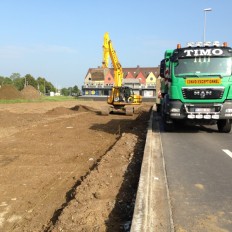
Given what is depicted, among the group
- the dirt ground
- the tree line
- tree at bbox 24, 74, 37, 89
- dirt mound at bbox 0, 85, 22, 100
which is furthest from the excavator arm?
tree at bbox 24, 74, 37, 89

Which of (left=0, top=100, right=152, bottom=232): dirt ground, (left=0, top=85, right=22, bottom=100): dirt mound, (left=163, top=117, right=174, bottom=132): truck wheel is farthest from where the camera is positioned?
(left=0, top=85, right=22, bottom=100): dirt mound

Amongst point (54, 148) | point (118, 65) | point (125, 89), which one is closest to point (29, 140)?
point (54, 148)

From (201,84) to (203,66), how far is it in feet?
2.39

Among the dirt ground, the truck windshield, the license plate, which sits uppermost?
the truck windshield

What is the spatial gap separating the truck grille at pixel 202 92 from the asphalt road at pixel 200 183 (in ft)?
6.08

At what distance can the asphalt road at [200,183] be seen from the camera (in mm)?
4273

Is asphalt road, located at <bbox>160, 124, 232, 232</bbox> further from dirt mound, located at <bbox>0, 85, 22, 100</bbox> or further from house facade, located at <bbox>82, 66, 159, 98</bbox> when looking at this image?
house facade, located at <bbox>82, 66, 159, 98</bbox>

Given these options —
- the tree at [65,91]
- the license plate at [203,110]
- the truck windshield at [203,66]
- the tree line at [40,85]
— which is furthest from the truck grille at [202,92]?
the tree at [65,91]

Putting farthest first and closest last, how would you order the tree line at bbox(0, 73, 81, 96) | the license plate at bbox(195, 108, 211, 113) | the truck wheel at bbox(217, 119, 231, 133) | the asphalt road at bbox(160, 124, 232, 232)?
the tree line at bbox(0, 73, 81, 96)
the truck wheel at bbox(217, 119, 231, 133)
the license plate at bbox(195, 108, 211, 113)
the asphalt road at bbox(160, 124, 232, 232)

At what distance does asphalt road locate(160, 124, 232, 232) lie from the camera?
14.0ft

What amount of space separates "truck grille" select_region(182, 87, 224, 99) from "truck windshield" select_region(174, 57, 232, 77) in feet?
1.85

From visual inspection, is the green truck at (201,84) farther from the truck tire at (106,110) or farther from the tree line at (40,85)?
the tree line at (40,85)

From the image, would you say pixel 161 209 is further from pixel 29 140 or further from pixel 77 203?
pixel 29 140

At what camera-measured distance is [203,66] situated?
40.0 feet
